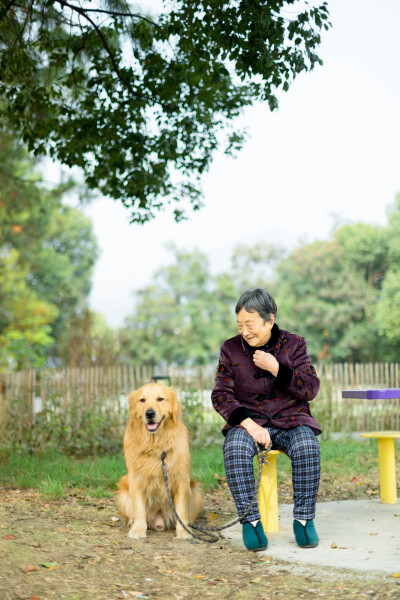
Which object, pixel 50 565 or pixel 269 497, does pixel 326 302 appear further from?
pixel 50 565

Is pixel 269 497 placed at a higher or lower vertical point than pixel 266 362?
lower

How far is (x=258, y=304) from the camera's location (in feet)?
14.0

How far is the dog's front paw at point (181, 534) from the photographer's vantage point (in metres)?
4.64

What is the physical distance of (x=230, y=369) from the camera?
438 centimetres

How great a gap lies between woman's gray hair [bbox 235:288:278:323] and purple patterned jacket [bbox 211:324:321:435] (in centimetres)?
17

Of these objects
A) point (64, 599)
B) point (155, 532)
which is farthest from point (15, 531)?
point (64, 599)

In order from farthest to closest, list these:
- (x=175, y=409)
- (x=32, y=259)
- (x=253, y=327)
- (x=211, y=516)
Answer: (x=32, y=259), (x=211, y=516), (x=175, y=409), (x=253, y=327)

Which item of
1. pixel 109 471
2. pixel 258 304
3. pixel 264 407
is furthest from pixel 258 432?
pixel 109 471

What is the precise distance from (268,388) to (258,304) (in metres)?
0.55

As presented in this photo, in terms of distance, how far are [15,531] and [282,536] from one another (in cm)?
184

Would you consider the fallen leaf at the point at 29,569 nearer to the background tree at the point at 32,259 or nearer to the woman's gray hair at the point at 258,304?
the woman's gray hair at the point at 258,304

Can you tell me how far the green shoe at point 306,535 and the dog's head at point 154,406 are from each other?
3.96 feet

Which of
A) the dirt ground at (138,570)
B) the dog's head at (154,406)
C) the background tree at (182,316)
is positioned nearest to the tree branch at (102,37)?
the dog's head at (154,406)

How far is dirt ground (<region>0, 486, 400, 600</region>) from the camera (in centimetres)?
338
